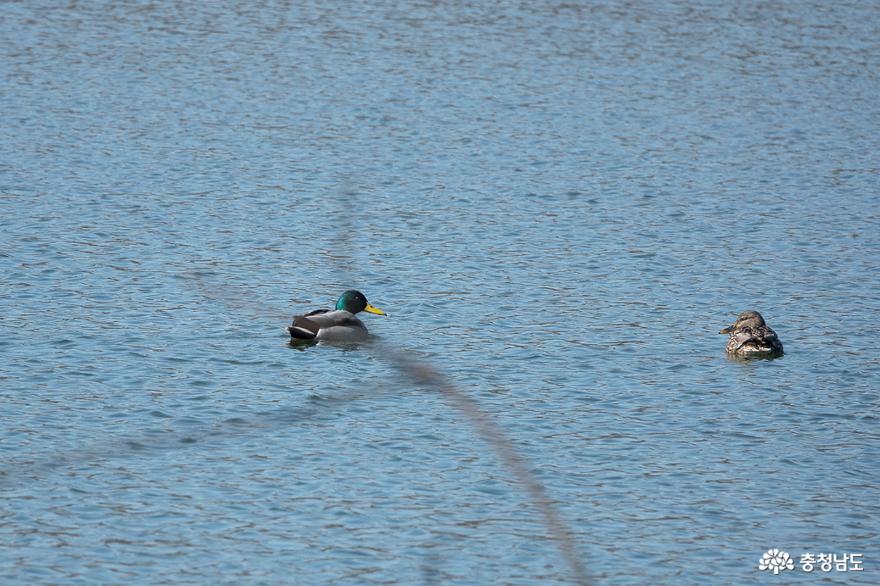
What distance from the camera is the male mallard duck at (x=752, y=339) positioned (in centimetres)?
2016

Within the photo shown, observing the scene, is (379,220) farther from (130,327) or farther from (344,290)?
(130,327)

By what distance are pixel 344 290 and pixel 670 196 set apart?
8.10 metres

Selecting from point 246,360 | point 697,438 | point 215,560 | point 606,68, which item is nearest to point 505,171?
point 606,68

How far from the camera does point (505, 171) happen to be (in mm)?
30109

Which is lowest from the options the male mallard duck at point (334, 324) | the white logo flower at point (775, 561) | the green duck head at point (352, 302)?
the white logo flower at point (775, 561)

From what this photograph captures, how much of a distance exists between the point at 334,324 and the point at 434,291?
2.57m

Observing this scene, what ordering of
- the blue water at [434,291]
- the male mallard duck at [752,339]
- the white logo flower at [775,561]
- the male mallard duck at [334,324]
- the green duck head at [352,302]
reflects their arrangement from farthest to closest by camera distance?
the green duck head at [352,302] < the male mallard duck at [334,324] < the male mallard duck at [752,339] < the blue water at [434,291] < the white logo flower at [775,561]

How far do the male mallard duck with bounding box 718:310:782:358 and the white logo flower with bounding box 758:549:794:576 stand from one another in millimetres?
5824

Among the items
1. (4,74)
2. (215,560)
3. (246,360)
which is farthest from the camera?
(4,74)

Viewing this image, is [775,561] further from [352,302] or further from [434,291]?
[434,291]

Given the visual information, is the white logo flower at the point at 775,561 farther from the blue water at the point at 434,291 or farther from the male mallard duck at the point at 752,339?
the male mallard duck at the point at 752,339

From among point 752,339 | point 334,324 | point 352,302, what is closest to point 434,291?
point 352,302

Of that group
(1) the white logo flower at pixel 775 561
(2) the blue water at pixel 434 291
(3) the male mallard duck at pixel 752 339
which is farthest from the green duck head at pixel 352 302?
(1) the white logo flower at pixel 775 561

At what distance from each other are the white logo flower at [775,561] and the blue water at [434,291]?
6.8 inches
